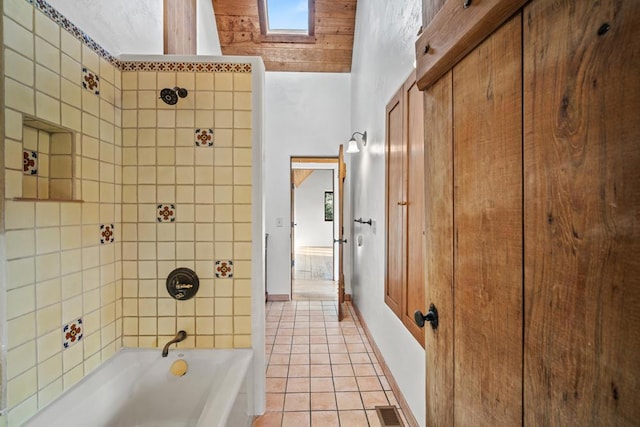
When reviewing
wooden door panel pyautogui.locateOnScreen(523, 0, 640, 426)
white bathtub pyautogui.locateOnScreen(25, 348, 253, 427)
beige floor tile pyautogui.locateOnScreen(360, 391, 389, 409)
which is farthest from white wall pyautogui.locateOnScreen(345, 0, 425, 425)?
wooden door panel pyautogui.locateOnScreen(523, 0, 640, 426)

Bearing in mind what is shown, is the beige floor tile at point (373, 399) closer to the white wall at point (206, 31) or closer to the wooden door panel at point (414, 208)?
the wooden door panel at point (414, 208)

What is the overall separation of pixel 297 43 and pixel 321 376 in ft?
12.4

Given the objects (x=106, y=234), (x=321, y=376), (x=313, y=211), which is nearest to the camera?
(x=106, y=234)

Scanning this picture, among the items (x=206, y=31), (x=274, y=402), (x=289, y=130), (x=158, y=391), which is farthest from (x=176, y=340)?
(x=206, y=31)

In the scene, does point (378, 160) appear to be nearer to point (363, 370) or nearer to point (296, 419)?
point (363, 370)

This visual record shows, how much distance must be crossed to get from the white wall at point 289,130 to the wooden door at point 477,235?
3006 mm

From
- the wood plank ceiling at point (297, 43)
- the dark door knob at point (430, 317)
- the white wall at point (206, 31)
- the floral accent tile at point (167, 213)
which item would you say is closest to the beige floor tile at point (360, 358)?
the dark door knob at point (430, 317)

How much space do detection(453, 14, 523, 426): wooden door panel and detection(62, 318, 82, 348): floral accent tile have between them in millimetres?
1488

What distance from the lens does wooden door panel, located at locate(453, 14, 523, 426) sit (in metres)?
0.60

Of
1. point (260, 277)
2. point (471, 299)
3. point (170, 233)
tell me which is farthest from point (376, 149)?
point (471, 299)

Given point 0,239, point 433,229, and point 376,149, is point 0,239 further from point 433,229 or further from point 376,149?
point 376,149

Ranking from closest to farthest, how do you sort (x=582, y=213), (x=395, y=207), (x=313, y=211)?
(x=582, y=213) < (x=395, y=207) < (x=313, y=211)

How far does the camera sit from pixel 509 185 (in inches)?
24.3

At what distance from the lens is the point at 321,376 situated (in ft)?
6.86
